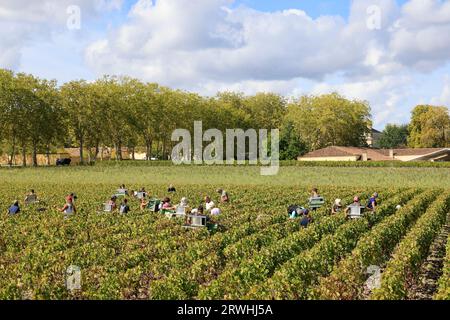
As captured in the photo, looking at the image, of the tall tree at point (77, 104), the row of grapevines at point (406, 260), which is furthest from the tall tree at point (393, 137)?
the row of grapevines at point (406, 260)

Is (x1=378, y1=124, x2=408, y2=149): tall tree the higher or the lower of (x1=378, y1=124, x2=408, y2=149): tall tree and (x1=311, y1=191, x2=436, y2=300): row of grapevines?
the higher

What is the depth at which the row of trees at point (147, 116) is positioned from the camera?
85.4m

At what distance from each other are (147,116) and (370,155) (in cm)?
4511

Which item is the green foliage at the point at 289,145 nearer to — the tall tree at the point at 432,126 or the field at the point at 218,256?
the tall tree at the point at 432,126

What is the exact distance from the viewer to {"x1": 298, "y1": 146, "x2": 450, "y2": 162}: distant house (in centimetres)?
10431

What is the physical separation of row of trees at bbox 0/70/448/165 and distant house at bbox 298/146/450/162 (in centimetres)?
379

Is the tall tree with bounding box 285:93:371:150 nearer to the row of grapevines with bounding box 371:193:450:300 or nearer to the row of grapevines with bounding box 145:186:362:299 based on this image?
the row of grapevines with bounding box 371:193:450:300

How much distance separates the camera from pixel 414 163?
84.9 m

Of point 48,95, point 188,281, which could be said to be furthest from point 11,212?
point 48,95

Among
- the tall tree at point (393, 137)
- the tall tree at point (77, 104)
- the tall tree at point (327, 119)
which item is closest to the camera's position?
the tall tree at point (77, 104)

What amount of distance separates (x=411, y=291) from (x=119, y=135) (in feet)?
298

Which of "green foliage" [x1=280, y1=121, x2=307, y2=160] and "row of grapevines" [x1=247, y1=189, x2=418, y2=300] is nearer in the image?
"row of grapevines" [x1=247, y1=189, x2=418, y2=300]

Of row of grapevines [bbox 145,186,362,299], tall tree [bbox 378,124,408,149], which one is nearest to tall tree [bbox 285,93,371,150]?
tall tree [bbox 378,124,408,149]

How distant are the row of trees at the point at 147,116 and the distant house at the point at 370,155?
3.79m
